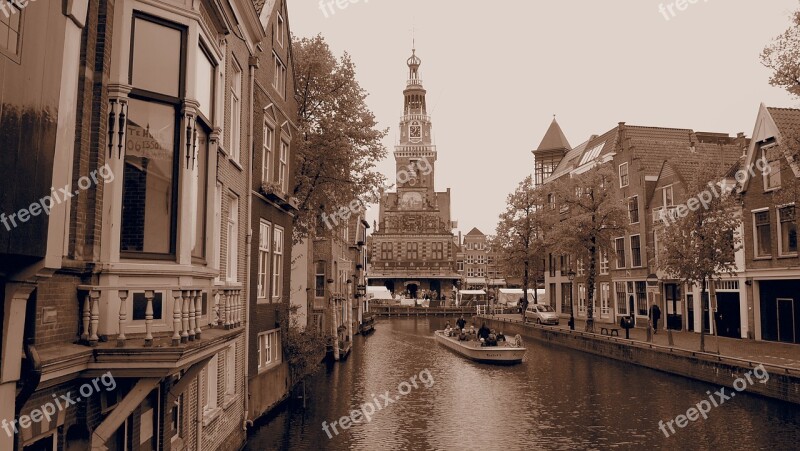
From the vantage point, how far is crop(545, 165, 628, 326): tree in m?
38.7

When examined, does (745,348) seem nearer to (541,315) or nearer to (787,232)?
(787,232)

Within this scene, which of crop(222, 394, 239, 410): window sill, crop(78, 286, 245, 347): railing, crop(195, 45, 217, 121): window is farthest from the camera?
crop(222, 394, 239, 410): window sill

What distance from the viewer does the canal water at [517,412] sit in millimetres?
16094

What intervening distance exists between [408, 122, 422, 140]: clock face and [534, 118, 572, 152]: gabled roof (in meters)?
47.4

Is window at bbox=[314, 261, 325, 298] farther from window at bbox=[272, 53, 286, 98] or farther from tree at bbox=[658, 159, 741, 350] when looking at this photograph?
tree at bbox=[658, 159, 741, 350]

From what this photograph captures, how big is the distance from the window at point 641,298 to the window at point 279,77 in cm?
3283

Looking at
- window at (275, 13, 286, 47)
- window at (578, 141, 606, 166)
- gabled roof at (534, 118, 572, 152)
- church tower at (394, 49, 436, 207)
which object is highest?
church tower at (394, 49, 436, 207)

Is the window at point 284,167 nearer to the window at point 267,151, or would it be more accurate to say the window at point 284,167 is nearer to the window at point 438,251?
the window at point 267,151

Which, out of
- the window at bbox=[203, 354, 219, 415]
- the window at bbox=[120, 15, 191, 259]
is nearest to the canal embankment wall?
the window at bbox=[203, 354, 219, 415]

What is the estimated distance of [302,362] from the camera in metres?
21.1

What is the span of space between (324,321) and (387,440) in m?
18.6

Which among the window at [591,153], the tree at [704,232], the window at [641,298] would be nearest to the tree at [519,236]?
the window at [591,153]

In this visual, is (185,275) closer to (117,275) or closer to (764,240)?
(117,275)

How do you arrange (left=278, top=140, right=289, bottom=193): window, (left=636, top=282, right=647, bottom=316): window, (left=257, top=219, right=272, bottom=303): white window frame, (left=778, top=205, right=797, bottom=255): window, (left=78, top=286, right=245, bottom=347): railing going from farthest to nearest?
(left=636, top=282, right=647, bottom=316): window, (left=778, top=205, right=797, bottom=255): window, (left=278, top=140, right=289, bottom=193): window, (left=257, top=219, right=272, bottom=303): white window frame, (left=78, top=286, right=245, bottom=347): railing
